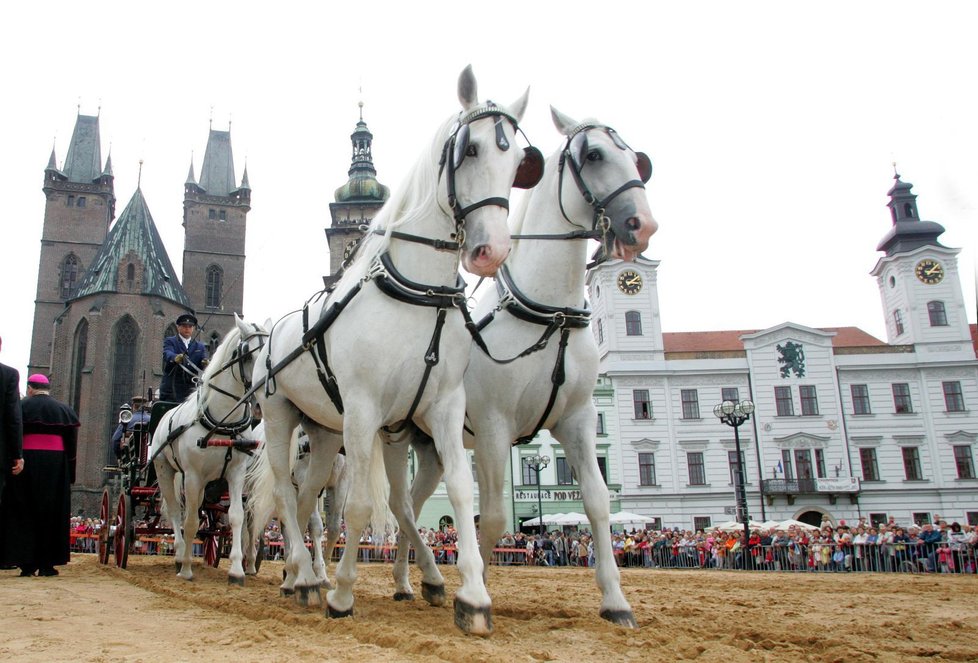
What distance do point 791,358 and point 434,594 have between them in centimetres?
4503

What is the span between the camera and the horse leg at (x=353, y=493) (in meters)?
4.70

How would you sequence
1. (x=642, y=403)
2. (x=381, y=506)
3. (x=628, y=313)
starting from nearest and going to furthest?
(x=381, y=506), (x=642, y=403), (x=628, y=313)

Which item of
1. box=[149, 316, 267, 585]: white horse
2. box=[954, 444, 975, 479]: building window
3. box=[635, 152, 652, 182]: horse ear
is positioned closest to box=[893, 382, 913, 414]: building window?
box=[954, 444, 975, 479]: building window

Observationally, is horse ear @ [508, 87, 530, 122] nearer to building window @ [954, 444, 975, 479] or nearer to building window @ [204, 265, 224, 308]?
building window @ [954, 444, 975, 479]

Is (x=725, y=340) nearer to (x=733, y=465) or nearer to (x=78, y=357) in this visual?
(x=733, y=465)

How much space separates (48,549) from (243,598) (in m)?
3.37

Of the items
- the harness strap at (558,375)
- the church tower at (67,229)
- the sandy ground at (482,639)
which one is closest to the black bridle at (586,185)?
the harness strap at (558,375)

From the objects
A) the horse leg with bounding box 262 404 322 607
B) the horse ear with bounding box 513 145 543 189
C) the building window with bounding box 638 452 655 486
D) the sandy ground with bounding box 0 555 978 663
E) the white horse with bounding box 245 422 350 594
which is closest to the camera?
the sandy ground with bounding box 0 555 978 663

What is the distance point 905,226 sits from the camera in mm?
49844

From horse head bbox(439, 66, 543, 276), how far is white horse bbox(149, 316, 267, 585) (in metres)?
4.16

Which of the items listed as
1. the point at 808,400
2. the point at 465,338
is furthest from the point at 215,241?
the point at 465,338

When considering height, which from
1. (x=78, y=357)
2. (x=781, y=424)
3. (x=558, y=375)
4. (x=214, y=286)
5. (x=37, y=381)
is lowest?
(x=558, y=375)

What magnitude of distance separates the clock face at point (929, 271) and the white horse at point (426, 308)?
5127cm

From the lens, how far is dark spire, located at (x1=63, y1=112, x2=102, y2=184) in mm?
73562
